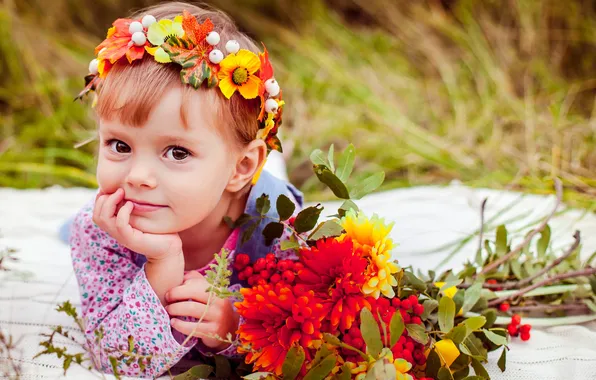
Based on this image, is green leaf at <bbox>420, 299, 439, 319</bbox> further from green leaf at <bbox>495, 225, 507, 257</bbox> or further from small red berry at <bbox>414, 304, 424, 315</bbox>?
green leaf at <bbox>495, 225, 507, 257</bbox>

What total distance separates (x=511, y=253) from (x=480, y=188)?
760 millimetres

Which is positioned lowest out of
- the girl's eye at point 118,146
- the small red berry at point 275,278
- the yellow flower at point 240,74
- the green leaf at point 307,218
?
the small red berry at point 275,278

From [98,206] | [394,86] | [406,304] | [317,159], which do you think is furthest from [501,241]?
[394,86]

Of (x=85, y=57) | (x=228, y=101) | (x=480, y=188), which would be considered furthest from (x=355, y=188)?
(x=85, y=57)

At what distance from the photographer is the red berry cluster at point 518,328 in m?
1.29

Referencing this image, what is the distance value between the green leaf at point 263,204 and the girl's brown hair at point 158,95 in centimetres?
11

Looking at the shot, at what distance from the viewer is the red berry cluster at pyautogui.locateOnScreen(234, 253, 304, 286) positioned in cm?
105

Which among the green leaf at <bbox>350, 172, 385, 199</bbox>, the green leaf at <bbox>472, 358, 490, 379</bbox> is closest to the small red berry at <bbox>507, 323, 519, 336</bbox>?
the green leaf at <bbox>472, 358, 490, 379</bbox>

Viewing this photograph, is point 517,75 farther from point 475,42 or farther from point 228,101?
point 228,101

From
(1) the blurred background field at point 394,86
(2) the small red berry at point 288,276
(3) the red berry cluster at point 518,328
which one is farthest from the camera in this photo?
(1) the blurred background field at point 394,86

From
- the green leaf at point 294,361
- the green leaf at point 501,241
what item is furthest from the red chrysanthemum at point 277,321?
the green leaf at point 501,241

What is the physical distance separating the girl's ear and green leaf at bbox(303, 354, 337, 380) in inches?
15.3

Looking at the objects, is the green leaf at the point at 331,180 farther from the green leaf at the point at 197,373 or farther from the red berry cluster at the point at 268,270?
the green leaf at the point at 197,373

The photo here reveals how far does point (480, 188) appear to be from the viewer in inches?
81.4
